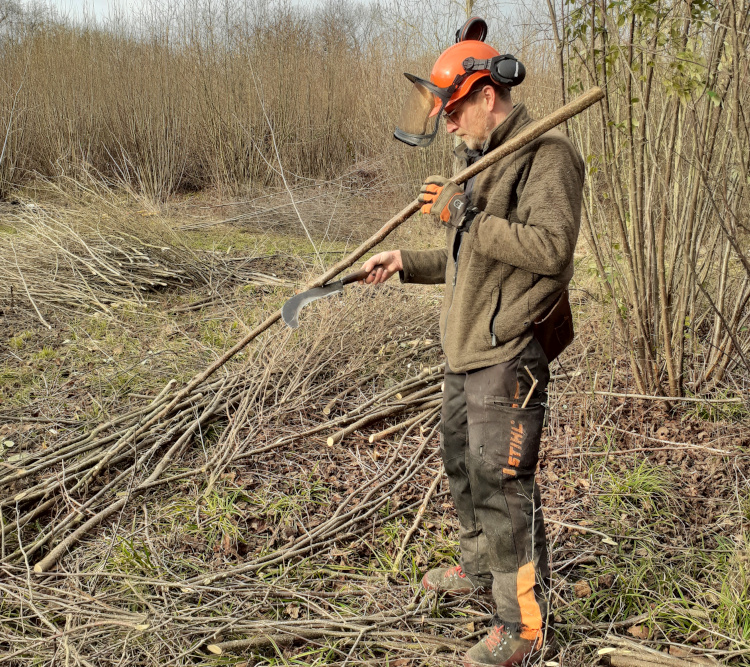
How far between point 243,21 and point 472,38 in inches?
406

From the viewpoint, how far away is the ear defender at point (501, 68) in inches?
72.2

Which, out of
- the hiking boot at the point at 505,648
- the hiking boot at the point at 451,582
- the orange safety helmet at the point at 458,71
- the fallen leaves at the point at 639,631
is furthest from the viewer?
the hiking boot at the point at 451,582

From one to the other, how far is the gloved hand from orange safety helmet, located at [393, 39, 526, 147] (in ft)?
0.84

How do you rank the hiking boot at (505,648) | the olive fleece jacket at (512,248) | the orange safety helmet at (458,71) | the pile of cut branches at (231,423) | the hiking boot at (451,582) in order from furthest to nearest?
the pile of cut branches at (231,423) < the hiking boot at (451,582) < the hiking boot at (505,648) < the orange safety helmet at (458,71) < the olive fleece jacket at (512,248)

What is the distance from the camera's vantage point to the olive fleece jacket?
5.83 feet

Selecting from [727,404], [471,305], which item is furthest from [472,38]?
[727,404]

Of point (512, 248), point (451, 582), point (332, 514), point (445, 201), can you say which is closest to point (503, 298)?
point (512, 248)

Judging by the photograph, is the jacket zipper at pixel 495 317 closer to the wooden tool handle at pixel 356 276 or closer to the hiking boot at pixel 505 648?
the wooden tool handle at pixel 356 276

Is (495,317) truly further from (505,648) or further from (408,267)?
(505,648)

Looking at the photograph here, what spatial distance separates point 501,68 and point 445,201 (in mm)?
411

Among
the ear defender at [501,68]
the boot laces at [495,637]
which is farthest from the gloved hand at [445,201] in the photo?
the boot laces at [495,637]

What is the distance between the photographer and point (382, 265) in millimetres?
2361

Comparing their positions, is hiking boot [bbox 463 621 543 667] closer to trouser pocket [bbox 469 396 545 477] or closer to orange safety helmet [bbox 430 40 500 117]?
trouser pocket [bbox 469 396 545 477]

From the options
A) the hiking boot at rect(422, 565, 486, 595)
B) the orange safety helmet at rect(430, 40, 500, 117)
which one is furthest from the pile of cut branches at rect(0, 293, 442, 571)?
the orange safety helmet at rect(430, 40, 500, 117)
